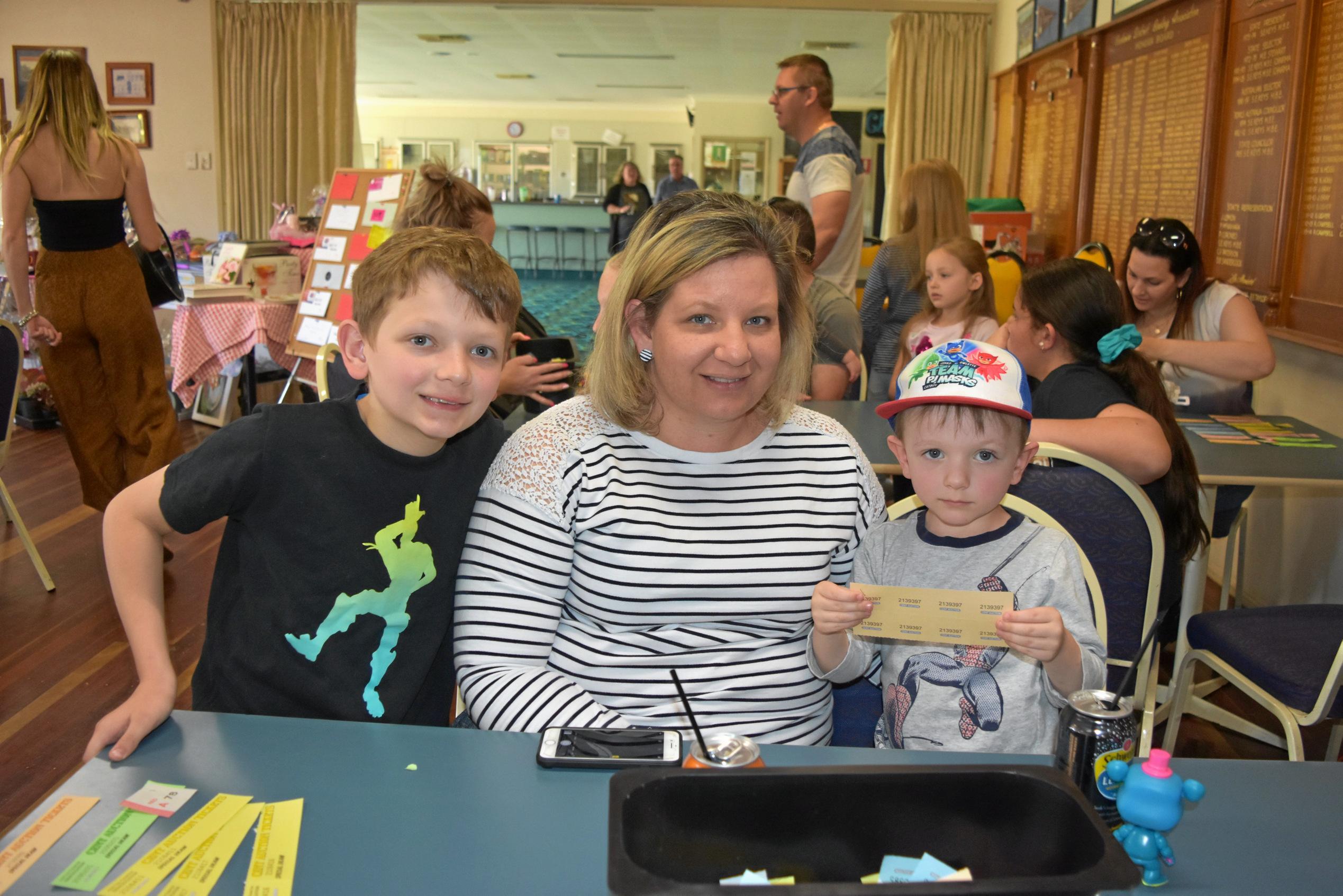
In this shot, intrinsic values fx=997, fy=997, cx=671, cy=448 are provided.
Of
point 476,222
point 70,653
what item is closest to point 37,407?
point 70,653

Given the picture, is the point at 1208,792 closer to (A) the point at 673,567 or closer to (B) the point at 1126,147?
(A) the point at 673,567

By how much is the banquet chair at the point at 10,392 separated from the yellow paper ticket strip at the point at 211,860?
287cm

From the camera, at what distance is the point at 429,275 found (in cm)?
129

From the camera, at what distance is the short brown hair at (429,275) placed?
4.26ft

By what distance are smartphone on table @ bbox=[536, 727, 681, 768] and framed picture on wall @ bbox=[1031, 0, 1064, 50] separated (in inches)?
228

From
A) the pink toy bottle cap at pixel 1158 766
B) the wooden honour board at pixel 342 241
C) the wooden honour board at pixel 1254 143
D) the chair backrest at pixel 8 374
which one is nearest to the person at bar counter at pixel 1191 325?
the wooden honour board at pixel 1254 143

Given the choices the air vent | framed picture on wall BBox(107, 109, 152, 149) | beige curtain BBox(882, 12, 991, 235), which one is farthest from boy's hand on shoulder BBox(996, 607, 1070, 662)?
the air vent

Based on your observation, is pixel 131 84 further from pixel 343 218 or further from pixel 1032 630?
pixel 1032 630

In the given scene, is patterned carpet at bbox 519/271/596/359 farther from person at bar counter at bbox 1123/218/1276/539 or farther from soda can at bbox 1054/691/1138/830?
soda can at bbox 1054/691/1138/830

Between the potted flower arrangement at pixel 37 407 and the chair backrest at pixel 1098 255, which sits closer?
the chair backrest at pixel 1098 255

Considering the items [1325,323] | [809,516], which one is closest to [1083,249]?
[1325,323]

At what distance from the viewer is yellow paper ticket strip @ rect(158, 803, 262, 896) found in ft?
2.69

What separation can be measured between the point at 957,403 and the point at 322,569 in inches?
33.3

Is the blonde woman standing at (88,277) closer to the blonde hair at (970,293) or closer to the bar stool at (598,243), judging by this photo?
the blonde hair at (970,293)
